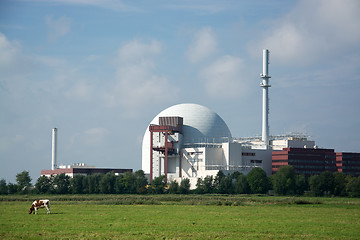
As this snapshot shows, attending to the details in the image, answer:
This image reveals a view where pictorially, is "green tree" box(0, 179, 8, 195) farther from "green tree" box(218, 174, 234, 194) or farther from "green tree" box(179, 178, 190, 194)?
"green tree" box(218, 174, 234, 194)

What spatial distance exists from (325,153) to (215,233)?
119586 mm

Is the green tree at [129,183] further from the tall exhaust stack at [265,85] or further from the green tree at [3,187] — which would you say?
the tall exhaust stack at [265,85]

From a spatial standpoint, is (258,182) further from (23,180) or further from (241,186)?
(23,180)

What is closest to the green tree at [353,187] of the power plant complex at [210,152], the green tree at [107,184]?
the power plant complex at [210,152]

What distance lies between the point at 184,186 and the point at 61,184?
27130mm

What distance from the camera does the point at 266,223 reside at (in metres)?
42.0

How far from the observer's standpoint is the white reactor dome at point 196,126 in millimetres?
152500

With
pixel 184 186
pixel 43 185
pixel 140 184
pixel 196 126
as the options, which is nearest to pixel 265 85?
pixel 196 126

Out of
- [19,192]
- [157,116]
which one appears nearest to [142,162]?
[157,116]

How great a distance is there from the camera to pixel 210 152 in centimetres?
14425

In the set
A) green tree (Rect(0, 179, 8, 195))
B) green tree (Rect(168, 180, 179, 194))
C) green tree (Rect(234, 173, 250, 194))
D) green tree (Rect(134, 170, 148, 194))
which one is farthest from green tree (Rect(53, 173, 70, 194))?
green tree (Rect(234, 173, 250, 194))

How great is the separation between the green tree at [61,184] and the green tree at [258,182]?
3982 centimetres

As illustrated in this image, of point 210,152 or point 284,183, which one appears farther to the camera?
point 210,152

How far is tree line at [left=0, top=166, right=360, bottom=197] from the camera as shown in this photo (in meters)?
122
